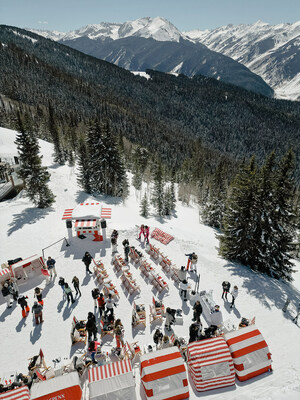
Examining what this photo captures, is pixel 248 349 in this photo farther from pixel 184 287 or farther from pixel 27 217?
pixel 27 217

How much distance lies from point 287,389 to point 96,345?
851cm

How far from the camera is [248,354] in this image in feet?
33.5

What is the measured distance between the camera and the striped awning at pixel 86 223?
61.9ft

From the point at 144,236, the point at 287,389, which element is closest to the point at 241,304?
the point at 287,389

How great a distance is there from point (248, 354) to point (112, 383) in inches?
236

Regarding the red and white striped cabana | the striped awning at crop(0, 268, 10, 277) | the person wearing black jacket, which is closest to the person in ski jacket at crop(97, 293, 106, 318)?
the person wearing black jacket

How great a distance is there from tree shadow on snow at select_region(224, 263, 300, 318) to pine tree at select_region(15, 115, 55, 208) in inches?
813

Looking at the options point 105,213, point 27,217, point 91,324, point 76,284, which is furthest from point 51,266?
point 27,217

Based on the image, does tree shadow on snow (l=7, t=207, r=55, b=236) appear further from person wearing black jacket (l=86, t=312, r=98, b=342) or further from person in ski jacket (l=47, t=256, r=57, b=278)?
person wearing black jacket (l=86, t=312, r=98, b=342)

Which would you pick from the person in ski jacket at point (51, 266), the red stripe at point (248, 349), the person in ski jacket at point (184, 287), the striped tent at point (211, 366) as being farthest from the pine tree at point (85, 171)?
the red stripe at point (248, 349)

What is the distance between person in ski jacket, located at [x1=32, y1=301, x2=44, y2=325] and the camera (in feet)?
40.1

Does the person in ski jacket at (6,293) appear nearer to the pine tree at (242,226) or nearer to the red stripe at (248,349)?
the red stripe at (248,349)

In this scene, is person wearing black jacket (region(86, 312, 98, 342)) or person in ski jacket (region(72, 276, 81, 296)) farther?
person in ski jacket (region(72, 276, 81, 296))

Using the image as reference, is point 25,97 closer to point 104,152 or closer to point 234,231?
point 104,152
